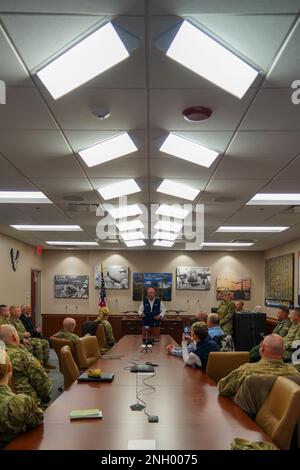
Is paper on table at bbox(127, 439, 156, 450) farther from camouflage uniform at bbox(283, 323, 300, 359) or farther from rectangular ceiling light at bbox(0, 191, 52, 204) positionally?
camouflage uniform at bbox(283, 323, 300, 359)

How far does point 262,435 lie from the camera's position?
2611 mm

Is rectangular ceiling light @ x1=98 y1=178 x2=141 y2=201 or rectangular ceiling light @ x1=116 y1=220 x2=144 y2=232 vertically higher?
rectangular ceiling light @ x1=98 y1=178 x2=141 y2=201

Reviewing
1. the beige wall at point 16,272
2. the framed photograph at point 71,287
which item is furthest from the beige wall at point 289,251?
the beige wall at point 16,272

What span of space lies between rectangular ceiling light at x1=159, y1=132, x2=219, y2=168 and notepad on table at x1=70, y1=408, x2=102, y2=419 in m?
2.28

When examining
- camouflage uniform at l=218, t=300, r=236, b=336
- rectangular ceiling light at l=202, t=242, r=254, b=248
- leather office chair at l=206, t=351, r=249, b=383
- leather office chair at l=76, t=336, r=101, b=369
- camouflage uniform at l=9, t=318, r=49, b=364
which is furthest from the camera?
rectangular ceiling light at l=202, t=242, r=254, b=248

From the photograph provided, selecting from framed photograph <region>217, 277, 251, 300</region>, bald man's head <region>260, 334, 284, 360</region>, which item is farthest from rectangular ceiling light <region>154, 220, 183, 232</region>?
bald man's head <region>260, 334, 284, 360</region>

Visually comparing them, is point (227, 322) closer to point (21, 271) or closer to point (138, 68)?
point (21, 271)

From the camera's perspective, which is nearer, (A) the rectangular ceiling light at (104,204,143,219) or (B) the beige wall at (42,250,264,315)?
(A) the rectangular ceiling light at (104,204,143,219)

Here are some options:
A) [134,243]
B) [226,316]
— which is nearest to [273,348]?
[226,316]

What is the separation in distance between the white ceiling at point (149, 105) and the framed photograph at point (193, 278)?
743 cm

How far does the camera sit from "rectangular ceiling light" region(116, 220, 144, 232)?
28.7ft

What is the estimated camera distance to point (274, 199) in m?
6.52

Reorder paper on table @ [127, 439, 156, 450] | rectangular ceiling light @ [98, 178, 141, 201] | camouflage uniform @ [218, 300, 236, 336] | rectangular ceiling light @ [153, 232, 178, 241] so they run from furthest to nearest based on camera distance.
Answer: camouflage uniform @ [218, 300, 236, 336] < rectangular ceiling light @ [153, 232, 178, 241] < rectangular ceiling light @ [98, 178, 141, 201] < paper on table @ [127, 439, 156, 450]

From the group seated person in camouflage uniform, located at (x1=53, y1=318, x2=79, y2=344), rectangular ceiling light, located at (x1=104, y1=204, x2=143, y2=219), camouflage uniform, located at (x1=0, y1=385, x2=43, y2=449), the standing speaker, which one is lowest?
the standing speaker
